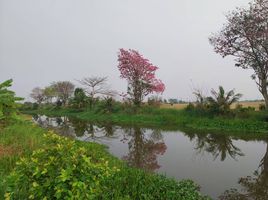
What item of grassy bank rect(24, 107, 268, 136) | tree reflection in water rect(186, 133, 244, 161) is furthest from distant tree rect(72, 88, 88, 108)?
tree reflection in water rect(186, 133, 244, 161)

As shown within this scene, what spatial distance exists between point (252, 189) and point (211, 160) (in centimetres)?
353

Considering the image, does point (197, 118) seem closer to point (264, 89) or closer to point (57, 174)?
point (264, 89)

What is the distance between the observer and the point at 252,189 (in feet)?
22.9

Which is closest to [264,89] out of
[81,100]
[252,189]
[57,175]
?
[252,189]

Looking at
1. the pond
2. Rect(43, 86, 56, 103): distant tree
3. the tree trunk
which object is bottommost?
the pond

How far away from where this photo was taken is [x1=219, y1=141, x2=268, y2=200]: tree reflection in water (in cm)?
644

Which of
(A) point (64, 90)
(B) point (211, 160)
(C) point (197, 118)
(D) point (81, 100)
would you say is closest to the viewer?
(B) point (211, 160)

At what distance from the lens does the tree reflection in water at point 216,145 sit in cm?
1169

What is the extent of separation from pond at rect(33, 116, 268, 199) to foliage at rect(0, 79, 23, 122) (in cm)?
512

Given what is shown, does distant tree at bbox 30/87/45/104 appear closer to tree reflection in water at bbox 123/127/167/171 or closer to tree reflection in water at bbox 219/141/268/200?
tree reflection in water at bbox 123/127/167/171

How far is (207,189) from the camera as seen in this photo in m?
7.02

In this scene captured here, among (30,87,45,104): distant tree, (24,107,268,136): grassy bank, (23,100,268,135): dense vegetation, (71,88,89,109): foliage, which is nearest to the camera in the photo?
(24,107,268,136): grassy bank

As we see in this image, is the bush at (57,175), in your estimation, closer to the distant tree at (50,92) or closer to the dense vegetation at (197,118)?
the dense vegetation at (197,118)

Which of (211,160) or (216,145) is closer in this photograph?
(211,160)
